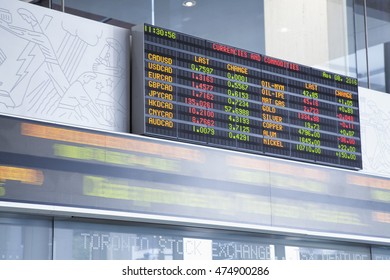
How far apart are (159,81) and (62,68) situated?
75cm

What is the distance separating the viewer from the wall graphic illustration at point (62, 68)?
584cm

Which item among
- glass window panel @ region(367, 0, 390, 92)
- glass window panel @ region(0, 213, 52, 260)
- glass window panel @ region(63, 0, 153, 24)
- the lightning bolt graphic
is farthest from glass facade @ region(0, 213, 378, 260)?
glass window panel @ region(367, 0, 390, 92)

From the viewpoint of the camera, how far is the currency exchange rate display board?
256 inches

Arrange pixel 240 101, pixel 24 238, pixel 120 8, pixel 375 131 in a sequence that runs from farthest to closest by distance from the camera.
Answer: pixel 375 131, pixel 240 101, pixel 120 8, pixel 24 238

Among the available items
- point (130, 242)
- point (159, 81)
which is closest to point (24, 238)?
point (130, 242)

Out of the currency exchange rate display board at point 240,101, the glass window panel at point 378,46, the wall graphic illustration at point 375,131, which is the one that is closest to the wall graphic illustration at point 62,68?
the currency exchange rate display board at point 240,101

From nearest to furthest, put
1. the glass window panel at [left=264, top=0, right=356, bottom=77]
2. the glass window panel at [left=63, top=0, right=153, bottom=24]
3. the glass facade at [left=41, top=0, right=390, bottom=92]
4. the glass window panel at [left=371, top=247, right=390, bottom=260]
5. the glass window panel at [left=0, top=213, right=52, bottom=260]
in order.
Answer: the glass window panel at [left=0, top=213, right=52, bottom=260] → the glass window panel at [left=63, top=0, right=153, bottom=24] → the glass facade at [left=41, top=0, right=390, bottom=92] → the glass window panel at [left=264, top=0, right=356, bottom=77] → the glass window panel at [left=371, top=247, right=390, bottom=260]

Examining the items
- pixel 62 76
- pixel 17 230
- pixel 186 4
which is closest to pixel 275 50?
pixel 186 4

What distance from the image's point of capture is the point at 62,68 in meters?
6.11

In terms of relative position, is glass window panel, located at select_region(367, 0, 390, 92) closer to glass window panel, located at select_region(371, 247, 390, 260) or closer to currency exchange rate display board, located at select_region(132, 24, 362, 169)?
currency exchange rate display board, located at select_region(132, 24, 362, 169)

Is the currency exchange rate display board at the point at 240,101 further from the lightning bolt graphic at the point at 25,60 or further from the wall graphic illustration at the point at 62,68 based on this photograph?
the lightning bolt graphic at the point at 25,60

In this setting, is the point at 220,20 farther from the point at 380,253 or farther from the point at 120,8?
the point at 380,253

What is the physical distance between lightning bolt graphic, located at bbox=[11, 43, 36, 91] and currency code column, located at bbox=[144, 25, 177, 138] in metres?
0.89

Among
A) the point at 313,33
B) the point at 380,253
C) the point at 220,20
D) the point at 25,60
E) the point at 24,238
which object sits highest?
the point at 313,33
